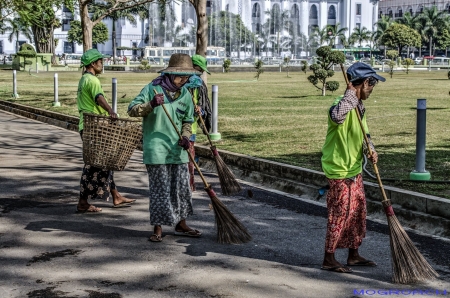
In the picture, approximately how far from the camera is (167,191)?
22.0 feet

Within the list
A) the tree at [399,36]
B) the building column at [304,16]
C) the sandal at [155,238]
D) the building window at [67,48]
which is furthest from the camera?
the building column at [304,16]

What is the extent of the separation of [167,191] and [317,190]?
306cm

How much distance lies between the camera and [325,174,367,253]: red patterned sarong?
5828mm

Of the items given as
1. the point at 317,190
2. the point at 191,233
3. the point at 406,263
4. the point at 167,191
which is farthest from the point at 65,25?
the point at 406,263

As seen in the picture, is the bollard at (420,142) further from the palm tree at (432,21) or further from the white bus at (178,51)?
the palm tree at (432,21)

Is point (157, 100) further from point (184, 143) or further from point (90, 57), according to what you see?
point (90, 57)

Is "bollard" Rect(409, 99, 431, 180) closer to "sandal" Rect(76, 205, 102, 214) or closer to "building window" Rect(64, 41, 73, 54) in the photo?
"sandal" Rect(76, 205, 102, 214)

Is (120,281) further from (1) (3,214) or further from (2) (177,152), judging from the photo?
(1) (3,214)

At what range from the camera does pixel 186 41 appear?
321 ft

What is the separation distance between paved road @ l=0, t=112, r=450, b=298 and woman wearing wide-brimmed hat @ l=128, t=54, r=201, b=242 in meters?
0.35

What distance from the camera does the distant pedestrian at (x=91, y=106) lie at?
802 cm

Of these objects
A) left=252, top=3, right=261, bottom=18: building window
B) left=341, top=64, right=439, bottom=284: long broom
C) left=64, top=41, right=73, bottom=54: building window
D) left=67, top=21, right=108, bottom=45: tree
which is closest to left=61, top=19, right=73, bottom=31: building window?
left=64, top=41, right=73, bottom=54: building window

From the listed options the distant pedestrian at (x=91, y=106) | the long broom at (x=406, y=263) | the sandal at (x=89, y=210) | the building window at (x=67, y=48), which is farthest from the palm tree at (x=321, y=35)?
the long broom at (x=406, y=263)

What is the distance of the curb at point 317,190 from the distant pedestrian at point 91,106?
2.24 m
